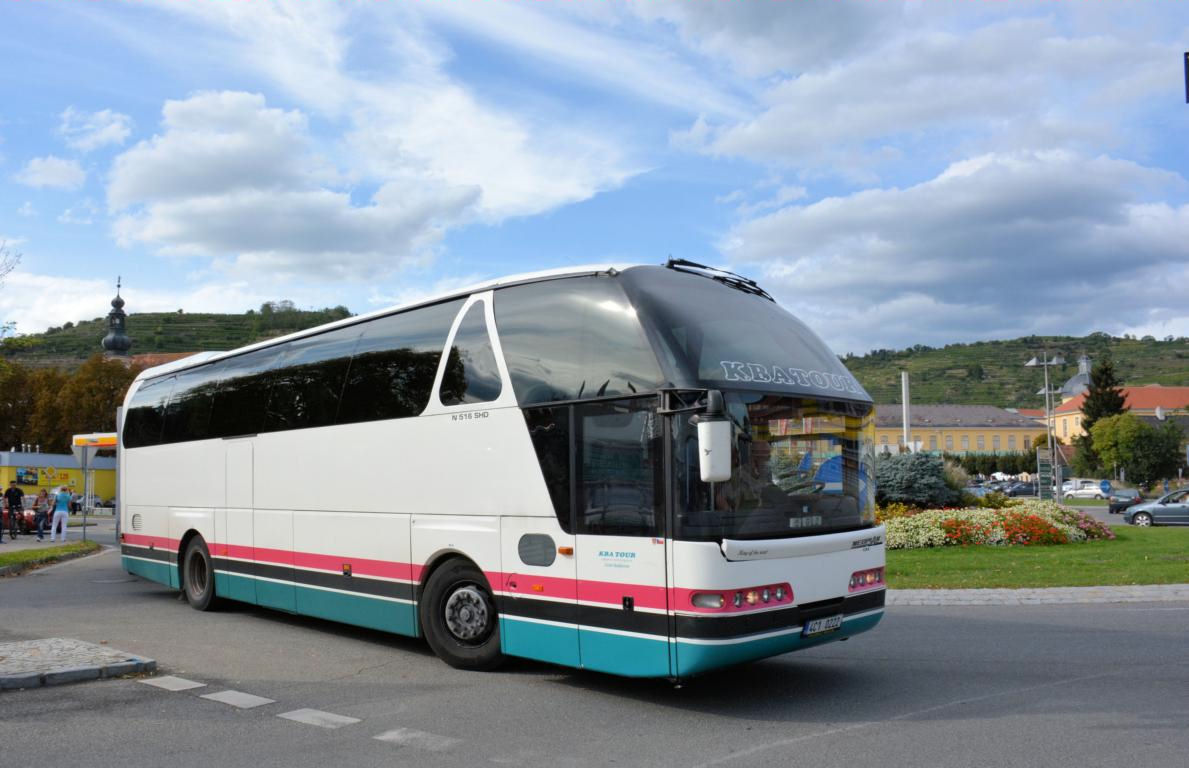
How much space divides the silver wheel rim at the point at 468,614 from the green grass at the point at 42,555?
14.3 meters

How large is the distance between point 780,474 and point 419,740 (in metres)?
3.15

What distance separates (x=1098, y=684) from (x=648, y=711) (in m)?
3.71

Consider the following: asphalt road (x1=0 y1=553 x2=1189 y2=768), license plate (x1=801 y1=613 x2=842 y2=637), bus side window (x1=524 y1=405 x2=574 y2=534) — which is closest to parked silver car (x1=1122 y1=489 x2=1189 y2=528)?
asphalt road (x1=0 y1=553 x2=1189 y2=768)

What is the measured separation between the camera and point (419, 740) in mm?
6379

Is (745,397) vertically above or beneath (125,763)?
above


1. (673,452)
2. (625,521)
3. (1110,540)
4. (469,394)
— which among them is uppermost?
(469,394)

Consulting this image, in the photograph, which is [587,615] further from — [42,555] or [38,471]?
[38,471]

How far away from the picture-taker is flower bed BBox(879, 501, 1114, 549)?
20.5 meters

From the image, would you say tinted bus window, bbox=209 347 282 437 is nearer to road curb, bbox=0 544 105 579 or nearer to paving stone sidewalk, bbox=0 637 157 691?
paving stone sidewalk, bbox=0 637 157 691

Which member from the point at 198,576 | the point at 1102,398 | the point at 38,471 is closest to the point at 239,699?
the point at 198,576

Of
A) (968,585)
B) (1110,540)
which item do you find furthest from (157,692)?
(1110,540)

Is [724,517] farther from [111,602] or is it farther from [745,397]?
[111,602]

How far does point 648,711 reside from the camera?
7172 mm

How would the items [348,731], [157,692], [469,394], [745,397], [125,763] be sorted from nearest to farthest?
[125,763] < [348,731] < [745,397] < [157,692] < [469,394]
